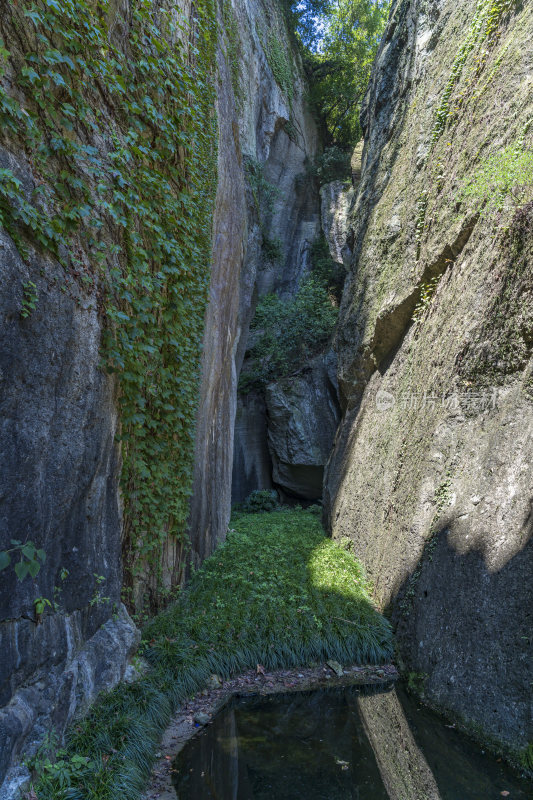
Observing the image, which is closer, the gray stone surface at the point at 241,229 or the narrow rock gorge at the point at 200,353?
the narrow rock gorge at the point at 200,353

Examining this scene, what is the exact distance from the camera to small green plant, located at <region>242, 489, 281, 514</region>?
13.7 m

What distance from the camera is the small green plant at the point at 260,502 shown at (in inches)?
538

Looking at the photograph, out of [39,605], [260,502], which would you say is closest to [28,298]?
[39,605]

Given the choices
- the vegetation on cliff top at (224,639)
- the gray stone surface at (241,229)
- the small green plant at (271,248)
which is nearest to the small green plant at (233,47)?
the gray stone surface at (241,229)

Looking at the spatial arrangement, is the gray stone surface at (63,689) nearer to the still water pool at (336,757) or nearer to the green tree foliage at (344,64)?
the still water pool at (336,757)

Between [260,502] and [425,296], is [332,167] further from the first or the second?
[425,296]

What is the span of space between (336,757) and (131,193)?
476 centimetres

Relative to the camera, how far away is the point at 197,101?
650cm

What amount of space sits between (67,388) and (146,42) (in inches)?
135

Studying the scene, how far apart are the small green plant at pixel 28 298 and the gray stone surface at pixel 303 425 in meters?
11.4

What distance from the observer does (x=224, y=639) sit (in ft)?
17.2

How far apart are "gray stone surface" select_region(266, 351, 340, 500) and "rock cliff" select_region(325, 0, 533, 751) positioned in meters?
4.12

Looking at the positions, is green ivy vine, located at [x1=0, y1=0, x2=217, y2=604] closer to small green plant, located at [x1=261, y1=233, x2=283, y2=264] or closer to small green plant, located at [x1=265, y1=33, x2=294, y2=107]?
small green plant, located at [x1=261, y1=233, x2=283, y2=264]

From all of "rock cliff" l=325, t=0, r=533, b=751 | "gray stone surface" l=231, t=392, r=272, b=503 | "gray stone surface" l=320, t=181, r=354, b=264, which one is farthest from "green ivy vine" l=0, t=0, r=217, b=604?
"gray stone surface" l=320, t=181, r=354, b=264
